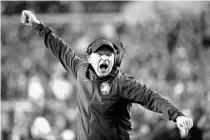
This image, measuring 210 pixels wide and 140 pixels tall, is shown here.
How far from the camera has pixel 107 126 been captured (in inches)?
164

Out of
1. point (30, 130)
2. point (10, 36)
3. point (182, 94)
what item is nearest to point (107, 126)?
point (30, 130)

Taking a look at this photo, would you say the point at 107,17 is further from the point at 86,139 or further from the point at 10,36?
the point at 86,139

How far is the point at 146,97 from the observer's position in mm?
4027

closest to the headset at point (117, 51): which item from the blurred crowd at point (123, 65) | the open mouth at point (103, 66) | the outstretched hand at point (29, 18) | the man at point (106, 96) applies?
the man at point (106, 96)

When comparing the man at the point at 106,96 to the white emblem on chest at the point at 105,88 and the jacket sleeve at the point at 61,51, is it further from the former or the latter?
the jacket sleeve at the point at 61,51

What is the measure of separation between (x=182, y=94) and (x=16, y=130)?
294 centimetres

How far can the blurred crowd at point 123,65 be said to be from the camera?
880 cm

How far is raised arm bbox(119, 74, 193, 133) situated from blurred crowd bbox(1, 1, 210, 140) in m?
3.67

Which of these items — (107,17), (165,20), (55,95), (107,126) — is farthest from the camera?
(107,17)

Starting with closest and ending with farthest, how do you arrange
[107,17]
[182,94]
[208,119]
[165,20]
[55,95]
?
1. [208,119]
2. [182,94]
3. [55,95]
4. [165,20]
5. [107,17]

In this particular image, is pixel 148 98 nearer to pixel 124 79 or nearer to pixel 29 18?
pixel 124 79

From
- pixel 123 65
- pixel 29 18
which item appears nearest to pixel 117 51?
pixel 29 18

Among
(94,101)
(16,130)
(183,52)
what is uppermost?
(183,52)

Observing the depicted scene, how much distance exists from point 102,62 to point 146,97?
0.44 m
